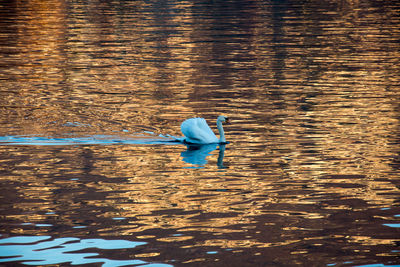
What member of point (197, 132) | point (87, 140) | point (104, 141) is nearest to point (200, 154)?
point (197, 132)

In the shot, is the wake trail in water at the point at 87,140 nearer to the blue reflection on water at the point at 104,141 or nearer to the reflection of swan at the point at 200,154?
the blue reflection on water at the point at 104,141

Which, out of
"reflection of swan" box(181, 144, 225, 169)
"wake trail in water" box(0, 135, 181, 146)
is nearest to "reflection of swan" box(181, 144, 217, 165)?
"reflection of swan" box(181, 144, 225, 169)

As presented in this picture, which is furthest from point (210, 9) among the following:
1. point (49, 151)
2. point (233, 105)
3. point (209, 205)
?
point (209, 205)

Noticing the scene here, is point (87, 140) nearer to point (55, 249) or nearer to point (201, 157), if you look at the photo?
point (201, 157)

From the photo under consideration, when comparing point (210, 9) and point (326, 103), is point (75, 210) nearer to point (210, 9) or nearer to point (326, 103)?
point (326, 103)

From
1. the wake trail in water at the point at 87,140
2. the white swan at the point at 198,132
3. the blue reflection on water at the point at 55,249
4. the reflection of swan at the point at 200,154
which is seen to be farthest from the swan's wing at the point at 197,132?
the blue reflection on water at the point at 55,249

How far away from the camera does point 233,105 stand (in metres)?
25.0

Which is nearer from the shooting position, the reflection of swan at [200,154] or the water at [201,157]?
the water at [201,157]

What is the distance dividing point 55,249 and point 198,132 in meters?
8.40

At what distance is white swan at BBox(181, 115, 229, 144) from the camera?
19.5 metres

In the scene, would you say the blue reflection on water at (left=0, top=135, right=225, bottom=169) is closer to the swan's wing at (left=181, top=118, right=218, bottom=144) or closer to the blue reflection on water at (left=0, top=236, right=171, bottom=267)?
the swan's wing at (left=181, top=118, right=218, bottom=144)

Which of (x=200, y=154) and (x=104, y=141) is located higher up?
(x=104, y=141)

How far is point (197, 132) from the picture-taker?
19.5 metres

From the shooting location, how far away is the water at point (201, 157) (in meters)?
12.0
